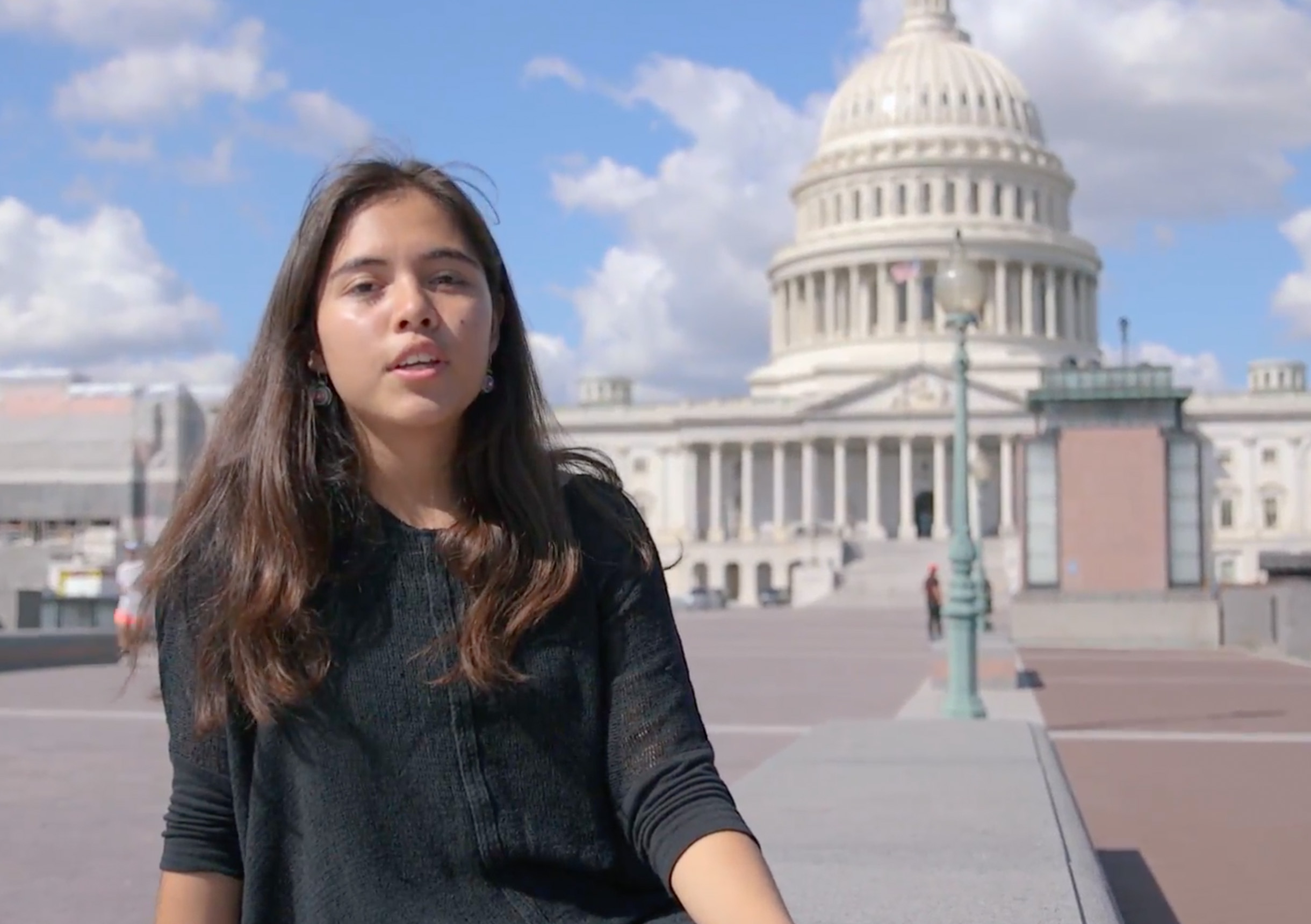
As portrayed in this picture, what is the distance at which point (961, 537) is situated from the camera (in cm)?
1778

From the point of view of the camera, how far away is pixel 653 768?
7.74 feet

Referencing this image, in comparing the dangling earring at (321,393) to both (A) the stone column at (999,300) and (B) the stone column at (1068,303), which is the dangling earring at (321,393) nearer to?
(A) the stone column at (999,300)

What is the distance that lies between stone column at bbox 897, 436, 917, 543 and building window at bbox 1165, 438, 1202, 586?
198ft

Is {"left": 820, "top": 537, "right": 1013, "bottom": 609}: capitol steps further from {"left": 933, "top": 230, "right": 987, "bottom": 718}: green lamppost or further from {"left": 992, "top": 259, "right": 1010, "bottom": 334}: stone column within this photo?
{"left": 933, "top": 230, "right": 987, "bottom": 718}: green lamppost

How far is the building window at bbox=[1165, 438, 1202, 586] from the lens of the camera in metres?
31.9

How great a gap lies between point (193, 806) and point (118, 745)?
1244 centimetres

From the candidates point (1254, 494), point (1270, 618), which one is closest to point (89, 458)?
point (1270, 618)

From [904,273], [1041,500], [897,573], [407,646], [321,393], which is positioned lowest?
[897,573]

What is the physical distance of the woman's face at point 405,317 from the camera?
2.39 m

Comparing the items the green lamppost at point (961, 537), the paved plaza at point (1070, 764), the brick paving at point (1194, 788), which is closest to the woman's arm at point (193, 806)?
the paved plaza at point (1070, 764)

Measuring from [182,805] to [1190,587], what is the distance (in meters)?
32.0

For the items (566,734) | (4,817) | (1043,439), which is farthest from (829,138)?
(566,734)

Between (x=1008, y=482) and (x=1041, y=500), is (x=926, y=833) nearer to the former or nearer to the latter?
(x=1041, y=500)

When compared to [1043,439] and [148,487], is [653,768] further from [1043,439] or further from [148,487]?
[148,487]
